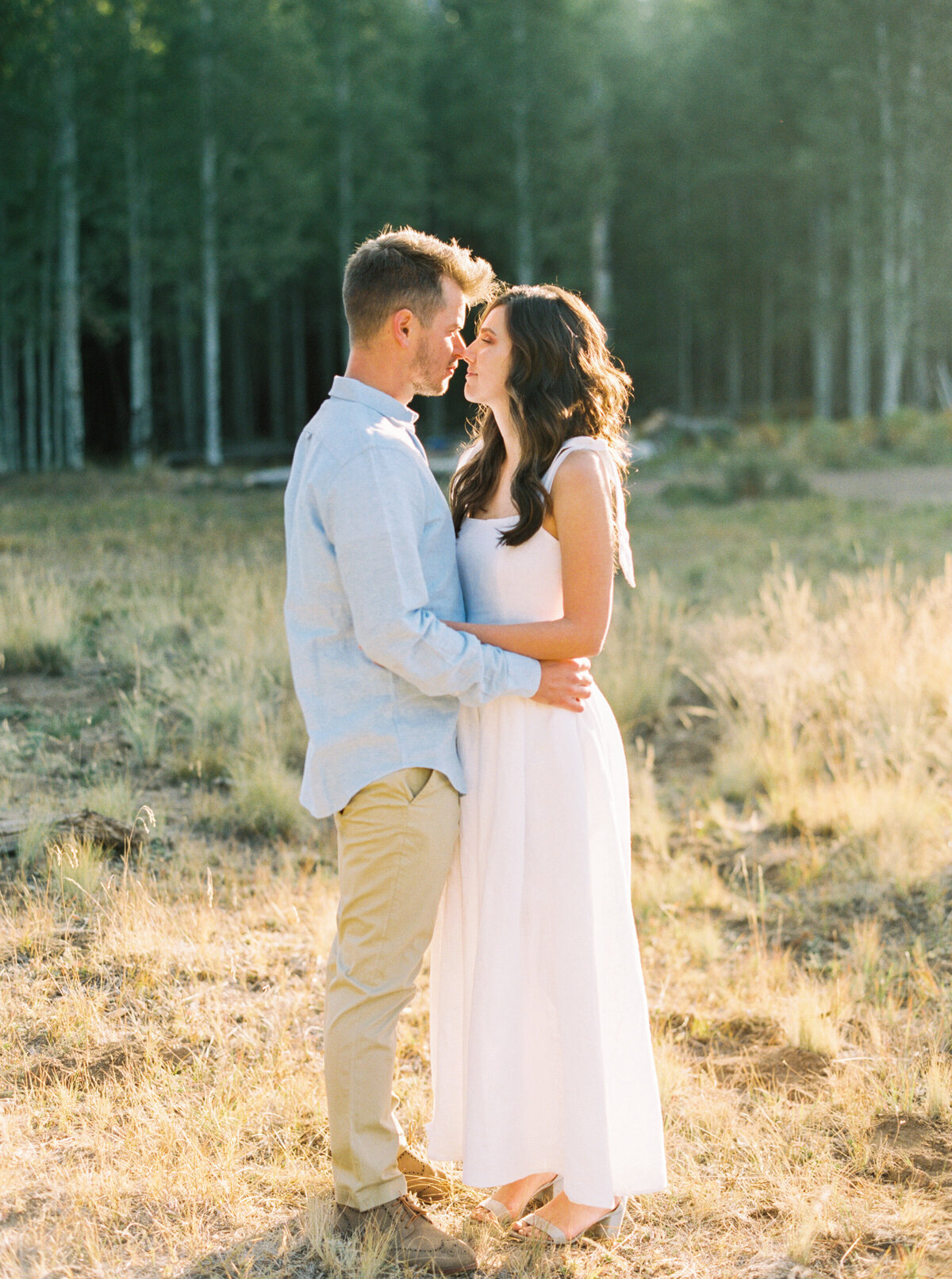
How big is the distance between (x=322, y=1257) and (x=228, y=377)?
117 ft

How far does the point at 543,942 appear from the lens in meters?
2.61

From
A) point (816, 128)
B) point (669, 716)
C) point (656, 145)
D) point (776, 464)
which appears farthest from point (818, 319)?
point (669, 716)

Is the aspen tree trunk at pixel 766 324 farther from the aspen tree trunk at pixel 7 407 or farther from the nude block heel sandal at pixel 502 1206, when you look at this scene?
the nude block heel sandal at pixel 502 1206

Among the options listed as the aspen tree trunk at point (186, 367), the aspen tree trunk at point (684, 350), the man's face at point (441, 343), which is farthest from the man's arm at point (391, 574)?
the aspen tree trunk at point (684, 350)

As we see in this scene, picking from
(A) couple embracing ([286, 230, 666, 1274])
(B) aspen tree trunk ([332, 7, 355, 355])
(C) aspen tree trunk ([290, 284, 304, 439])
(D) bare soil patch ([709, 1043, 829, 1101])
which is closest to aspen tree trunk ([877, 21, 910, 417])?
(B) aspen tree trunk ([332, 7, 355, 355])

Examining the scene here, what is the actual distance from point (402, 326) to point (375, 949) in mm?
1294

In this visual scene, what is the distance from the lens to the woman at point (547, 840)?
2521mm

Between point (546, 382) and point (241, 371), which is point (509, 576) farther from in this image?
point (241, 371)

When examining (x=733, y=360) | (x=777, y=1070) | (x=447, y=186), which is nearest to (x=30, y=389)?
(x=447, y=186)

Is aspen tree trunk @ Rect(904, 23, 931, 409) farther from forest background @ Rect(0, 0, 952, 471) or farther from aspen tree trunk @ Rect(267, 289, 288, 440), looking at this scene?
aspen tree trunk @ Rect(267, 289, 288, 440)

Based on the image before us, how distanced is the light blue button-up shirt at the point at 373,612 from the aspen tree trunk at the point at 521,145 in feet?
75.5

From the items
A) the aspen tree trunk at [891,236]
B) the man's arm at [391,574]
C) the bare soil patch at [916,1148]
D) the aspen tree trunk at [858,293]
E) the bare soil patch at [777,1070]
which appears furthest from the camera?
the aspen tree trunk at [858,293]

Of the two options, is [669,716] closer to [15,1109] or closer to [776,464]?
[15,1109]

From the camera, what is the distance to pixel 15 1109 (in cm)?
300
